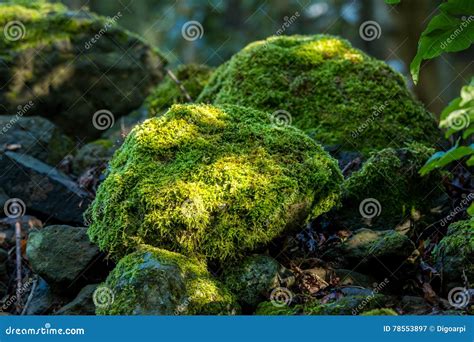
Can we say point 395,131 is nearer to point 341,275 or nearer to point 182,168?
point 341,275

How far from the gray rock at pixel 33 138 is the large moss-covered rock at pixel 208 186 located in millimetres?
2718

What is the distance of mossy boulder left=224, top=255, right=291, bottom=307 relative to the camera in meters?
3.89

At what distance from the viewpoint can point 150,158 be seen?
4371 mm

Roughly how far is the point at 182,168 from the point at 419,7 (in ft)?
23.0

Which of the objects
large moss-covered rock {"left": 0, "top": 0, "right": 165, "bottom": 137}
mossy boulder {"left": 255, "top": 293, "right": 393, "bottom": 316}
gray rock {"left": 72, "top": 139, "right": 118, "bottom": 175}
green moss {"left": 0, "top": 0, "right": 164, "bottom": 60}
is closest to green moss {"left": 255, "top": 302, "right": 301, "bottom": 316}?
mossy boulder {"left": 255, "top": 293, "right": 393, "bottom": 316}

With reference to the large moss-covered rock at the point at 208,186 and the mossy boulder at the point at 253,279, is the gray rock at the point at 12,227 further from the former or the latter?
the mossy boulder at the point at 253,279

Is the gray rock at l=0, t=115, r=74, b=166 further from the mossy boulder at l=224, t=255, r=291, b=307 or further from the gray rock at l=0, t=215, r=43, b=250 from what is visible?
the mossy boulder at l=224, t=255, r=291, b=307

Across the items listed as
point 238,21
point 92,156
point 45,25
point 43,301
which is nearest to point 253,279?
point 43,301

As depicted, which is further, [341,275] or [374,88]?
[374,88]

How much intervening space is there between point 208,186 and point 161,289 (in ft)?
3.11

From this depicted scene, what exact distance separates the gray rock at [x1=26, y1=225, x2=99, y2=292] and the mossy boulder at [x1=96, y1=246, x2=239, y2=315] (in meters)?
0.73
